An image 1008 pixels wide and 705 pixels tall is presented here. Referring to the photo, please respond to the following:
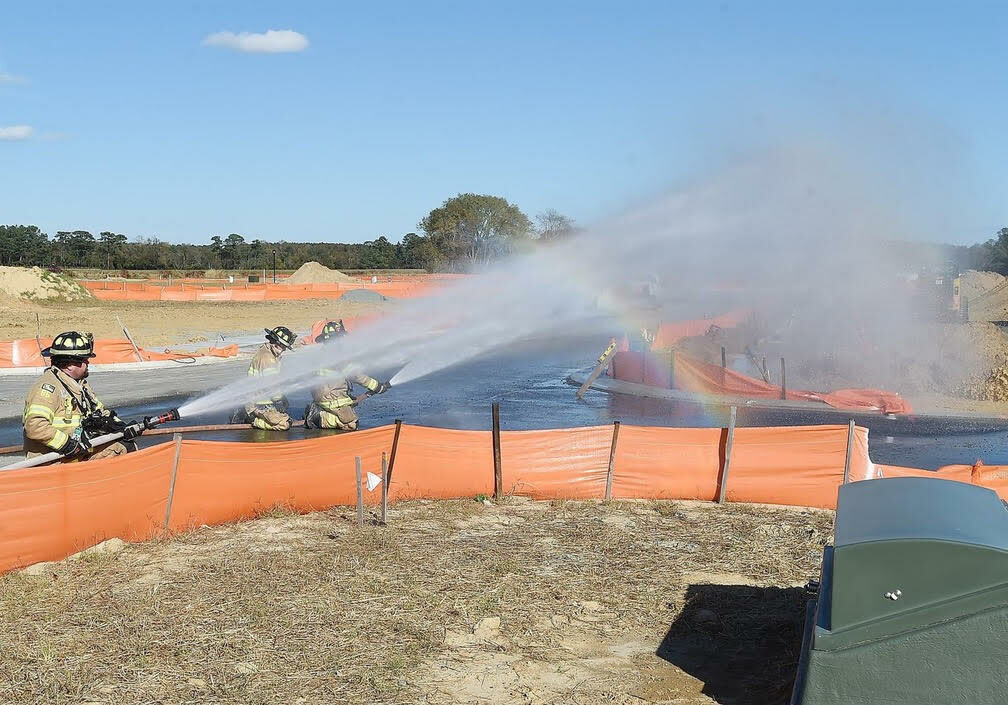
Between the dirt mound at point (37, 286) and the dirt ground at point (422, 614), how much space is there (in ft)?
169

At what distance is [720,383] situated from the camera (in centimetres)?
2459

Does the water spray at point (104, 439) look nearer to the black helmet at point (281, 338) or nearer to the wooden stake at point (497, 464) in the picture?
the wooden stake at point (497, 464)

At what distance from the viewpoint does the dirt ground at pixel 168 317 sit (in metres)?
40.3

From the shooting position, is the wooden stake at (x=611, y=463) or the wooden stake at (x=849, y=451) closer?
the wooden stake at (x=849, y=451)

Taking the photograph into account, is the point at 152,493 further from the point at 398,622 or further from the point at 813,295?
the point at 813,295

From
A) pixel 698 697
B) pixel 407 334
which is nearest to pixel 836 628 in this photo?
pixel 698 697

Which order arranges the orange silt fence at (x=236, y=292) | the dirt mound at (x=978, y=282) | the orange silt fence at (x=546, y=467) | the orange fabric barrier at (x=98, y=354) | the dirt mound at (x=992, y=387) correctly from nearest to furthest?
the orange silt fence at (x=546, y=467) < the dirt mound at (x=992, y=387) < the orange fabric barrier at (x=98, y=354) < the orange silt fence at (x=236, y=292) < the dirt mound at (x=978, y=282)

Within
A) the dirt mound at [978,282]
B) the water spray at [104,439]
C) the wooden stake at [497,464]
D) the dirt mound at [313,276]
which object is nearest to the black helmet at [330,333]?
the wooden stake at [497,464]

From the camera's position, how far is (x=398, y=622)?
25.7 ft

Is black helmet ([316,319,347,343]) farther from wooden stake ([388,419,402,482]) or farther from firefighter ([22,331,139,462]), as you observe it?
firefighter ([22,331,139,462])

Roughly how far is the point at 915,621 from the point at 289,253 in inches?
4647

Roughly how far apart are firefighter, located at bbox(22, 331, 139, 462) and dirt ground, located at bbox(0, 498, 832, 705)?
132cm

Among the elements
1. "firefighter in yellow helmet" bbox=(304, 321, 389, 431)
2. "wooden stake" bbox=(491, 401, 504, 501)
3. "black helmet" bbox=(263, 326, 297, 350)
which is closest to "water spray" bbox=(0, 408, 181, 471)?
"wooden stake" bbox=(491, 401, 504, 501)

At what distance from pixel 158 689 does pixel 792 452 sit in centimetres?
896
